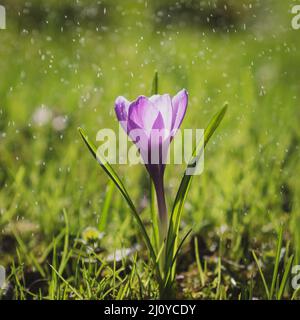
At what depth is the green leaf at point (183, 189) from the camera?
0.80 m

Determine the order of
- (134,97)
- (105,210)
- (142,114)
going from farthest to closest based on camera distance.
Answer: (134,97)
(105,210)
(142,114)

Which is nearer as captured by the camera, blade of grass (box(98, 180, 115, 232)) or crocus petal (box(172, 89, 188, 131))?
crocus petal (box(172, 89, 188, 131))

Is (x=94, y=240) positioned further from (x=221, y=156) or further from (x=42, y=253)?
(x=221, y=156)

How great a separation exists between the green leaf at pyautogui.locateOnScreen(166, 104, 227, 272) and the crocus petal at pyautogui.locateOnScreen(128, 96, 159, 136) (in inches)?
3.1

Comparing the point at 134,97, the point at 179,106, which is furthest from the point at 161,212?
the point at 134,97

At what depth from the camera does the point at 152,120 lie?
2.50 ft

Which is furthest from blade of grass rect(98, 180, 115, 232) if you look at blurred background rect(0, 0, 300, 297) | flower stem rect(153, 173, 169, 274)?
flower stem rect(153, 173, 169, 274)

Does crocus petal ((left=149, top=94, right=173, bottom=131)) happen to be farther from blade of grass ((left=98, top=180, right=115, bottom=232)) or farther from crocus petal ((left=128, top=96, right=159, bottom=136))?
blade of grass ((left=98, top=180, right=115, bottom=232))

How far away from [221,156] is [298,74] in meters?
0.73

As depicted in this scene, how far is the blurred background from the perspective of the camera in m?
1.08

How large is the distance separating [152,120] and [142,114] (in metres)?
0.02

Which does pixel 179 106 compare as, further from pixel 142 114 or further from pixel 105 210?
pixel 105 210

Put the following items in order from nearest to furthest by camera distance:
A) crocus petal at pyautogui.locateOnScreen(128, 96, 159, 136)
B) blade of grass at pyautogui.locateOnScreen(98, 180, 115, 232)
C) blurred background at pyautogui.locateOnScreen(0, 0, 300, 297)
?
crocus petal at pyautogui.locateOnScreen(128, 96, 159, 136)
blade of grass at pyautogui.locateOnScreen(98, 180, 115, 232)
blurred background at pyautogui.locateOnScreen(0, 0, 300, 297)

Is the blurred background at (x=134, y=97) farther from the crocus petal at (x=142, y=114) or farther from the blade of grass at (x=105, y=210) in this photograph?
the crocus petal at (x=142, y=114)
